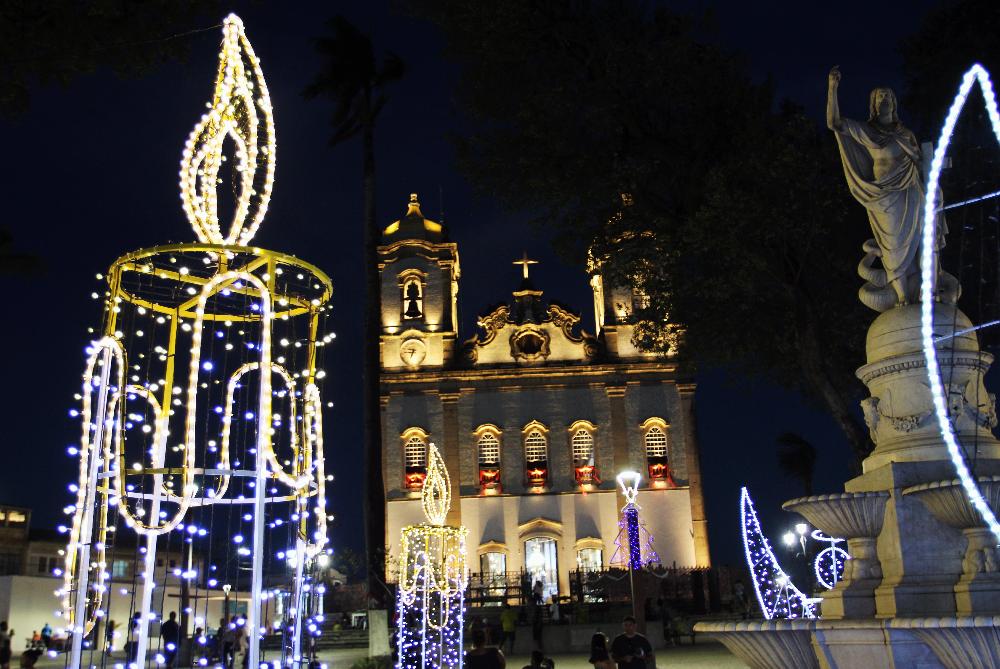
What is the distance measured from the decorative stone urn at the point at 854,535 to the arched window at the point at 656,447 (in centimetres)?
2850

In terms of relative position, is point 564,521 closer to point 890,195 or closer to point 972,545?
point 890,195

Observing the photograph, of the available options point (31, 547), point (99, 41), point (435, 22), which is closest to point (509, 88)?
point (435, 22)

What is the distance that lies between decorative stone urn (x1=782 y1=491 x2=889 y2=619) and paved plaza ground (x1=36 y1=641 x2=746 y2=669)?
1001 cm

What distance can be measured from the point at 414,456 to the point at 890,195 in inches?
1156

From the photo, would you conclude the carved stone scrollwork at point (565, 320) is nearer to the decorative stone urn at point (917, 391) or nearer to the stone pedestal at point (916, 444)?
the stone pedestal at point (916, 444)

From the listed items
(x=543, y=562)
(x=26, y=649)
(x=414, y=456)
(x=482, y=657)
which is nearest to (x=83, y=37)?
(x=482, y=657)

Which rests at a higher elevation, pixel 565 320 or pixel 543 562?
pixel 565 320

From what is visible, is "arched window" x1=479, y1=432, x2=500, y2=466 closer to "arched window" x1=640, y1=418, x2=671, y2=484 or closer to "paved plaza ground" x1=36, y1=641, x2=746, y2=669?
"arched window" x1=640, y1=418, x2=671, y2=484

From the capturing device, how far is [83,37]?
1050cm

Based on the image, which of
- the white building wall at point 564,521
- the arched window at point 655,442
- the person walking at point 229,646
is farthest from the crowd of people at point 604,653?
the arched window at point 655,442

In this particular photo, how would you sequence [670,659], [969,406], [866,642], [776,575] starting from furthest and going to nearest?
1. [670,659]
2. [776,575]
3. [969,406]
4. [866,642]

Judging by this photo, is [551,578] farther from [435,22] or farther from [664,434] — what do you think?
[435,22]

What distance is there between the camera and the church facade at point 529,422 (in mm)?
34812

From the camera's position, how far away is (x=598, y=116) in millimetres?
17375
